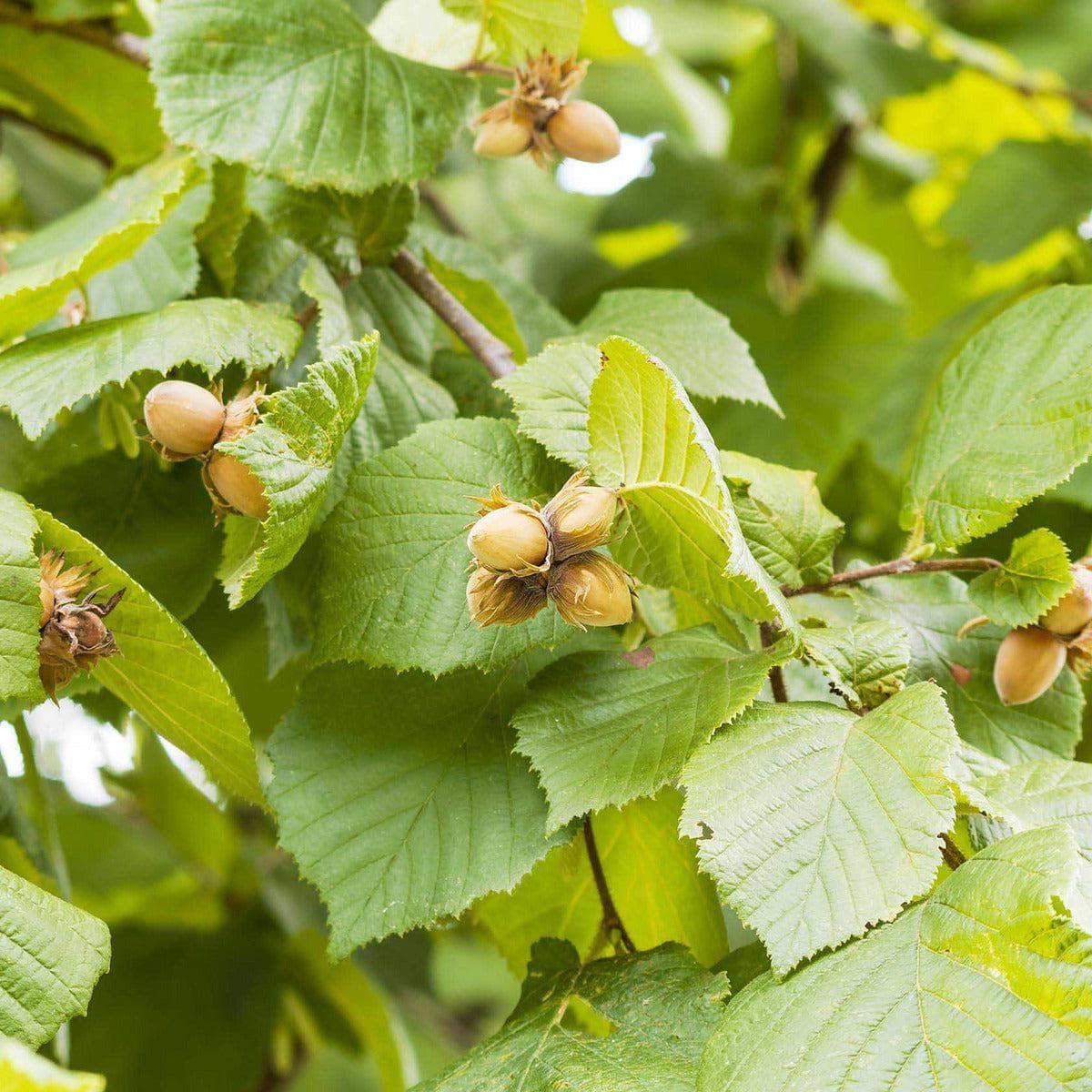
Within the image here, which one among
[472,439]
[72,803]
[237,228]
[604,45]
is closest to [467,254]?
[237,228]

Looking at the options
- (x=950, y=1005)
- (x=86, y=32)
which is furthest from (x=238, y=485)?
(x=86, y=32)

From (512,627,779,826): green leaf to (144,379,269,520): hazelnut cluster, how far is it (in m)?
0.17

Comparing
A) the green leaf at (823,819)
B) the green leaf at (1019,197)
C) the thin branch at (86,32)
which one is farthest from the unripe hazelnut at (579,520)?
the green leaf at (1019,197)

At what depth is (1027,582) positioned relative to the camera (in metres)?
0.63

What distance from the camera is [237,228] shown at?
30.9 inches

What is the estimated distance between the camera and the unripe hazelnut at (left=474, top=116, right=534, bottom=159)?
0.73 m

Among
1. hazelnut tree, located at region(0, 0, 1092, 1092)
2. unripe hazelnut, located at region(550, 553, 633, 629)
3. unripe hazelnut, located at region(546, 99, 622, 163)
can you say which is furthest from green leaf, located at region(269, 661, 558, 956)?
unripe hazelnut, located at region(546, 99, 622, 163)

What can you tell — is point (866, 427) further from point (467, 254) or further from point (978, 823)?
point (978, 823)

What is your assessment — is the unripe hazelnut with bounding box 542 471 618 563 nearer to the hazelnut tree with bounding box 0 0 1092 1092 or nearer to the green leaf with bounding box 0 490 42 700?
the hazelnut tree with bounding box 0 0 1092 1092

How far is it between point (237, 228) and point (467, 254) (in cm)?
19

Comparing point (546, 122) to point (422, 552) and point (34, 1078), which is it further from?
point (34, 1078)

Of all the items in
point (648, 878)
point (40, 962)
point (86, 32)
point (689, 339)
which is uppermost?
point (86, 32)

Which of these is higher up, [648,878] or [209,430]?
[209,430]

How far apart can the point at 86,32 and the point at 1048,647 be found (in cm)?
86
